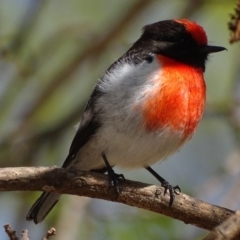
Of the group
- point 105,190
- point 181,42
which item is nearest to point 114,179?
point 105,190

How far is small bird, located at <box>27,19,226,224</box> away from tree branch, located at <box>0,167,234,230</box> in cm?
17

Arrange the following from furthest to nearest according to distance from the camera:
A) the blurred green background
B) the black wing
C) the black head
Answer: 1. the blurred green background
2. the black head
3. the black wing

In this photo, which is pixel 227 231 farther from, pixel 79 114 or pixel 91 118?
pixel 79 114

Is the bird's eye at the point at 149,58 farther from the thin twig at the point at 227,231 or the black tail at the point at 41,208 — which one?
the thin twig at the point at 227,231

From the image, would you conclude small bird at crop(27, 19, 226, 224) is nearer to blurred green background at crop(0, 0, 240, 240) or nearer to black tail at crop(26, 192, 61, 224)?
black tail at crop(26, 192, 61, 224)

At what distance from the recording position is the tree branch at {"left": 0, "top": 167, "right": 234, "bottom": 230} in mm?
3971

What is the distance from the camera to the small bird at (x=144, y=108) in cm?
464

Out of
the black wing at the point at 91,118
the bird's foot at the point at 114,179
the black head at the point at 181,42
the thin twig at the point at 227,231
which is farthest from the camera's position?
the black head at the point at 181,42

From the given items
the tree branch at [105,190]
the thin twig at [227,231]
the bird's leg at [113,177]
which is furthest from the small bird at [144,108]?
the thin twig at [227,231]

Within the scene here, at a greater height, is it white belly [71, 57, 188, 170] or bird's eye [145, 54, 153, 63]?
bird's eye [145, 54, 153, 63]

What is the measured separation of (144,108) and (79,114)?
69.3 inches

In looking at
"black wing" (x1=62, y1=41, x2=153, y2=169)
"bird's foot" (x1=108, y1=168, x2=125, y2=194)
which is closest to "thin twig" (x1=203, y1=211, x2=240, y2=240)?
"bird's foot" (x1=108, y1=168, x2=125, y2=194)

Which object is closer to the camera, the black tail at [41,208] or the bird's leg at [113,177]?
the bird's leg at [113,177]

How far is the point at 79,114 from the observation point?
6289 mm
